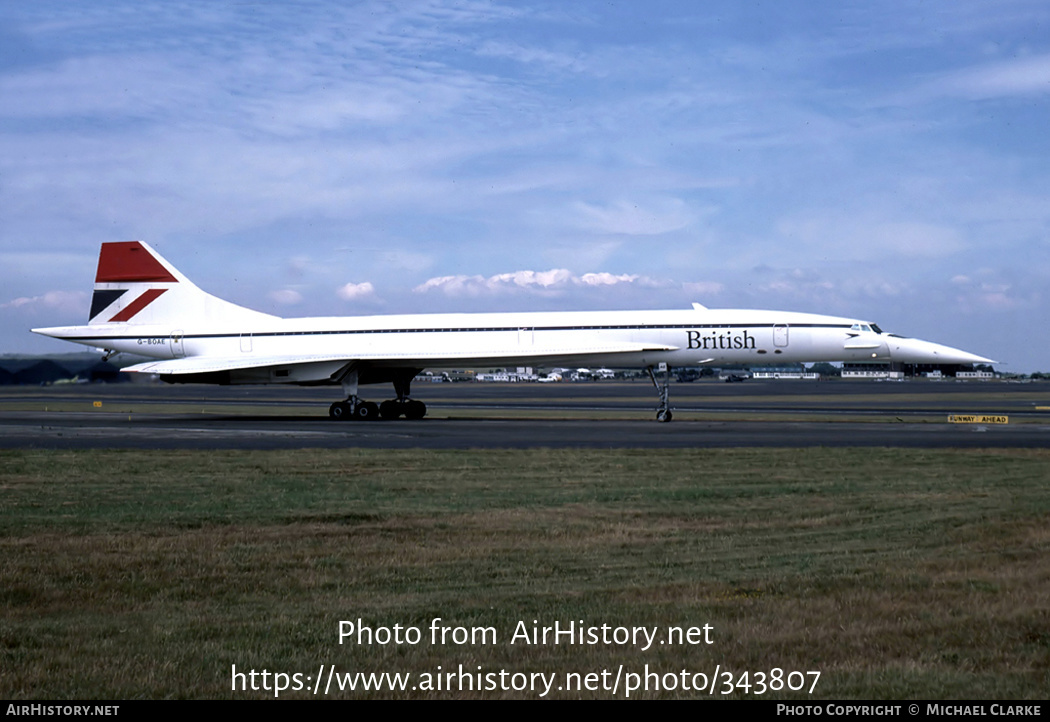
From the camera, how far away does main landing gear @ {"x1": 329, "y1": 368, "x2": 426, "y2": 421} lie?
113 feet

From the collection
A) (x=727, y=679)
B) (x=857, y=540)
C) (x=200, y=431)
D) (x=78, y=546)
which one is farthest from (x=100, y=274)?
(x=727, y=679)

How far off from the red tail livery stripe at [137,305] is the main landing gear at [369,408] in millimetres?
8438

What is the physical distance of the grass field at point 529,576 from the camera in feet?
18.4

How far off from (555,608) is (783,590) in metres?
1.82

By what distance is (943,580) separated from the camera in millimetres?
7641

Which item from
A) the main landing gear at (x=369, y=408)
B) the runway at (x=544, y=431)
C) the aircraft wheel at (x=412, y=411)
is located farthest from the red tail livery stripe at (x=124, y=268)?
the aircraft wheel at (x=412, y=411)

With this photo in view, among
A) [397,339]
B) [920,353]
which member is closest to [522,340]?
[397,339]

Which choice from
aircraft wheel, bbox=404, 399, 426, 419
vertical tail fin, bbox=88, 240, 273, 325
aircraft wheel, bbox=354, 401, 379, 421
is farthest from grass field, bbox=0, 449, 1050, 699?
vertical tail fin, bbox=88, 240, 273, 325

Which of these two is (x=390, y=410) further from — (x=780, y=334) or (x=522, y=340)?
(x=780, y=334)

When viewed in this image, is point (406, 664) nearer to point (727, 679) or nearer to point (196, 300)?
point (727, 679)

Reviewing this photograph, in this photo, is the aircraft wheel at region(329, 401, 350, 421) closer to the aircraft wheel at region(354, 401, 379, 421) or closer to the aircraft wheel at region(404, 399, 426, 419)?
the aircraft wheel at region(354, 401, 379, 421)

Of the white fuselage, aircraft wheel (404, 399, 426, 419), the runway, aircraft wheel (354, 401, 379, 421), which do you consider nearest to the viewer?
the runway

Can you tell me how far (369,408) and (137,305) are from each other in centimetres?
1035

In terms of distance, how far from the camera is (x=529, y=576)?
8.18 m
